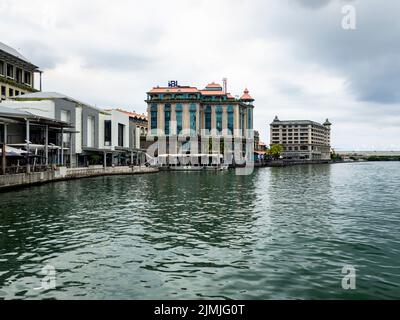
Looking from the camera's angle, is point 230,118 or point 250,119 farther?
point 250,119

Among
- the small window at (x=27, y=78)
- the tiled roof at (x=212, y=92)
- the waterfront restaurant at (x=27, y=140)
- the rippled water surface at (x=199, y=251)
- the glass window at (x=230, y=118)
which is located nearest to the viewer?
the rippled water surface at (x=199, y=251)

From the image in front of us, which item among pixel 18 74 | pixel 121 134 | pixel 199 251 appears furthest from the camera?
pixel 121 134

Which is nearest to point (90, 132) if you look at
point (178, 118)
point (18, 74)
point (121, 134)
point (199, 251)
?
point (121, 134)

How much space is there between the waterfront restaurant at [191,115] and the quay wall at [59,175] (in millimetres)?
44991

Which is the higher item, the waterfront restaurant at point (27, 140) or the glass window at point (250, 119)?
the glass window at point (250, 119)

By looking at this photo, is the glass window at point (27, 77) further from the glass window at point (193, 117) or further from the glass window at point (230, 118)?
the glass window at point (230, 118)

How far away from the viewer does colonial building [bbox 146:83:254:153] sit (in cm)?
14350

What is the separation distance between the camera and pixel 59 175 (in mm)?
62406

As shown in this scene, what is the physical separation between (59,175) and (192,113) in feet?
283

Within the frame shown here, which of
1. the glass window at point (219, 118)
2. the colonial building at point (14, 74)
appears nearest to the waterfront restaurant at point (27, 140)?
the colonial building at point (14, 74)

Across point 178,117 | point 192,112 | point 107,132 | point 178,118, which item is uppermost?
point 192,112

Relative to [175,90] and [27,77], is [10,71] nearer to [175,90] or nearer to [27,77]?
[27,77]

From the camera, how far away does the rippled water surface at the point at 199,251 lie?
12562 mm
